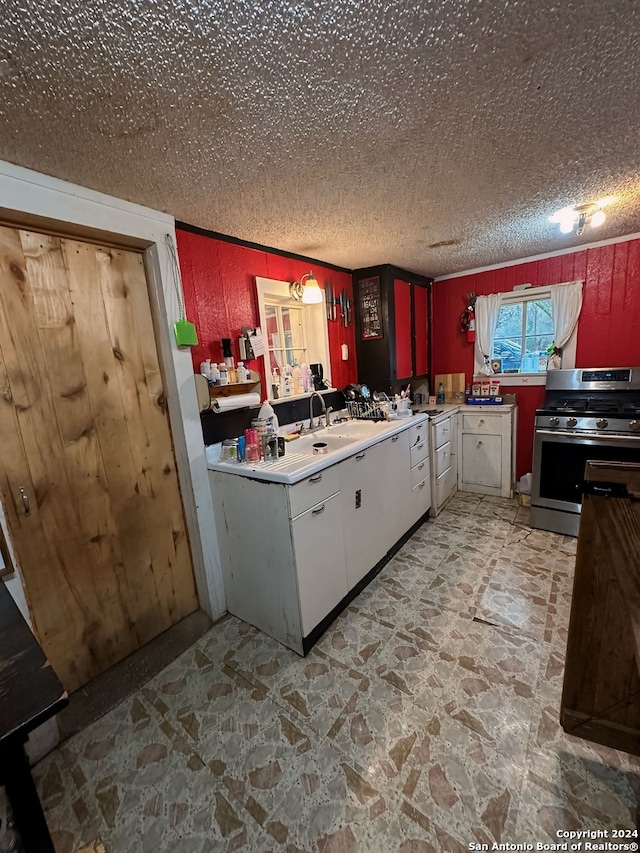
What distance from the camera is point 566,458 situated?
2.63m

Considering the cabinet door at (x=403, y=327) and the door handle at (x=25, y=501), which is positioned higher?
the cabinet door at (x=403, y=327)

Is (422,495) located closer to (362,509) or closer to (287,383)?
(362,509)

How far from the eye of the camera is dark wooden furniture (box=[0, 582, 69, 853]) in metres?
0.62

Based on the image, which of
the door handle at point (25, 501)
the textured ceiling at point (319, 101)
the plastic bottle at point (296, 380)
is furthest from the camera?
the plastic bottle at point (296, 380)

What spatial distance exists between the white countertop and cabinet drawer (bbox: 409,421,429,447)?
6 centimetres

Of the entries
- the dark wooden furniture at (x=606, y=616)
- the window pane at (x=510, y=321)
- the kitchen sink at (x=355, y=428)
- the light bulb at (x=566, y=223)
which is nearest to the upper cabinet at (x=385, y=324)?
the kitchen sink at (x=355, y=428)

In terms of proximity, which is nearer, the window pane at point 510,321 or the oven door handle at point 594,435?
the oven door handle at point 594,435

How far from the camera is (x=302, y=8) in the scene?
2.55 feet

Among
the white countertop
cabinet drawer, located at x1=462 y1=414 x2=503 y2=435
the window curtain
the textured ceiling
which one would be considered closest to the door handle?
the white countertop

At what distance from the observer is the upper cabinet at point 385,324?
312cm

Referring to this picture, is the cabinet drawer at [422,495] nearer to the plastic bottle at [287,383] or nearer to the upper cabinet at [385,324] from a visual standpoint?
the upper cabinet at [385,324]

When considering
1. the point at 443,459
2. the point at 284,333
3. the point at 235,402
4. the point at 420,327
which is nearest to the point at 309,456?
the point at 235,402

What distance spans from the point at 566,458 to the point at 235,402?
2.45 meters

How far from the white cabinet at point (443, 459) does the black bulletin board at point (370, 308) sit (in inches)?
38.2
